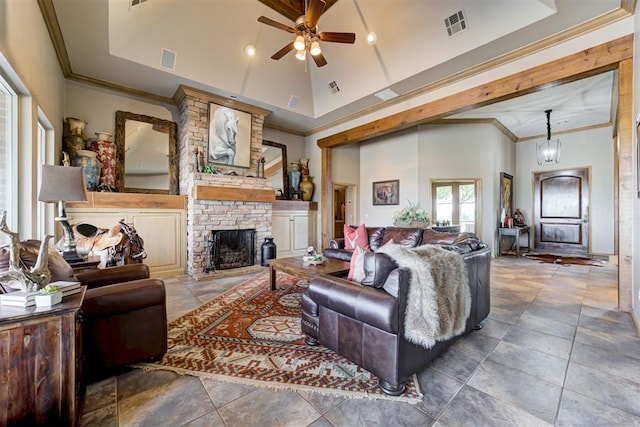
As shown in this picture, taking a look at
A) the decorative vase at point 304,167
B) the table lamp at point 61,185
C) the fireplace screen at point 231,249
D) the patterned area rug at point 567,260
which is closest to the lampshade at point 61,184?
the table lamp at point 61,185

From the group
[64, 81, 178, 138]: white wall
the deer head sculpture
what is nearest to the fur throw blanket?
the deer head sculpture

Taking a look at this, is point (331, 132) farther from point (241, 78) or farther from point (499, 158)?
point (499, 158)

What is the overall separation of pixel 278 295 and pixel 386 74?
3.97 metres

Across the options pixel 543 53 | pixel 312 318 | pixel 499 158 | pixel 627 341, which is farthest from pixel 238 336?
pixel 499 158

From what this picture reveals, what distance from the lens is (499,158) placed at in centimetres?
688

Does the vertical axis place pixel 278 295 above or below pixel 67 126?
below

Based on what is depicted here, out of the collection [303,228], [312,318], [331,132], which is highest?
[331,132]

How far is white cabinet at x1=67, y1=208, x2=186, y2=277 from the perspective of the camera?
4277 millimetres

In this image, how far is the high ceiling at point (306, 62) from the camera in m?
3.29

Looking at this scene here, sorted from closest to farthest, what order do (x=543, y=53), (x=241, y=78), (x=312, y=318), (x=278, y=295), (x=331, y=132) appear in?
(x=312, y=318)
(x=543, y=53)
(x=278, y=295)
(x=241, y=78)
(x=331, y=132)

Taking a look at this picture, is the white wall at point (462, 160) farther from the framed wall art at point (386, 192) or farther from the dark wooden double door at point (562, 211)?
the dark wooden double door at point (562, 211)

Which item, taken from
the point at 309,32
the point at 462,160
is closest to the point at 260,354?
the point at 309,32

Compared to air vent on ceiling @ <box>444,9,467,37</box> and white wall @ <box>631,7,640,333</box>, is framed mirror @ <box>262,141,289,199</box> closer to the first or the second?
air vent on ceiling @ <box>444,9,467,37</box>

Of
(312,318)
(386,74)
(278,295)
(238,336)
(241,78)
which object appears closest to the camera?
(312,318)
